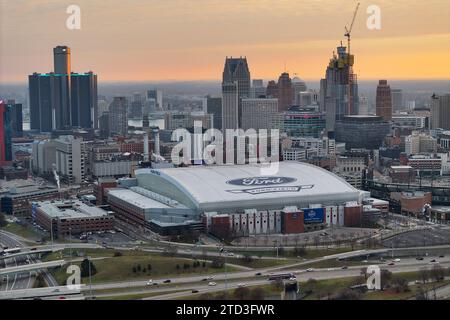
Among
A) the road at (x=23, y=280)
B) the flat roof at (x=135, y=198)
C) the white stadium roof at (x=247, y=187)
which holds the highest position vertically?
the white stadium roof at (x=247, y=187)

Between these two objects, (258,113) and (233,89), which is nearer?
(258,113)

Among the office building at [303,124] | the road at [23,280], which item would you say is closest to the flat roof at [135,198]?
the road at [23,280]

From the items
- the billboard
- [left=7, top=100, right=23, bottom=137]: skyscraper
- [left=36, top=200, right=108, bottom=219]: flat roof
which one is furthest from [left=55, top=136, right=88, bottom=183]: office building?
[left=7, top=100, right=23, bottom=137]: skyscraper

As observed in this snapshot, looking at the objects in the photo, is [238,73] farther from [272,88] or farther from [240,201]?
[240,201]

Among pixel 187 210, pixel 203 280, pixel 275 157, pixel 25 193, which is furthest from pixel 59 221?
pixel 275 157

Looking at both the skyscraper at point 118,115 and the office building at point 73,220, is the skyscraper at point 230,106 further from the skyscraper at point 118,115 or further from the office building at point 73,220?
the office building at point 73,220

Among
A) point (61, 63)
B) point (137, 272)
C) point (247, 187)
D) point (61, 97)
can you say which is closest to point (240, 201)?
point (247, 187)

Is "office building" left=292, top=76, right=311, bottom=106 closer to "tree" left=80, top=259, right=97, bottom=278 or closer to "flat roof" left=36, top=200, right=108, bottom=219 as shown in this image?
"flat roof" left=36, top=200, right=108, bottom=219
